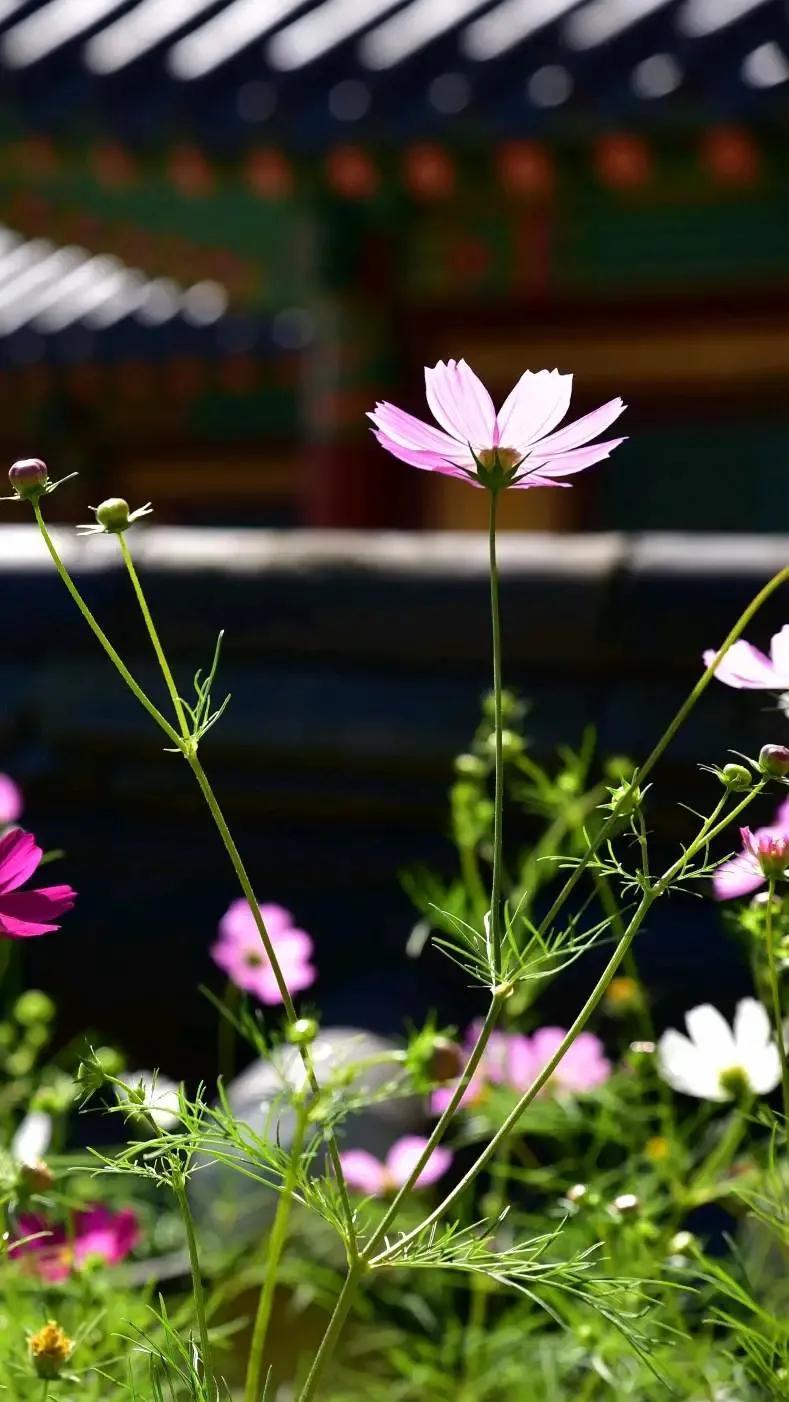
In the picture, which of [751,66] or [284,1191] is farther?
[751,66]

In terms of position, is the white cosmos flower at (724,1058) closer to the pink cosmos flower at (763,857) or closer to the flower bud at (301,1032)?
the pink cosmos flower at (763,857)

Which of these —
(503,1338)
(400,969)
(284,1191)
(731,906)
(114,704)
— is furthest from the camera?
(114,704)

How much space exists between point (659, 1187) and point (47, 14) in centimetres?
329

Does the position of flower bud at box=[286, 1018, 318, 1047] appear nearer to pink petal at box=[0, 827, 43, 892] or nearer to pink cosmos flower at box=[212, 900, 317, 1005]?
pink petal at box=[0, 827, 43, 892]

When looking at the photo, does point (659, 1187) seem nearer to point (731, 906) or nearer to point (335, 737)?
point (731, 906)

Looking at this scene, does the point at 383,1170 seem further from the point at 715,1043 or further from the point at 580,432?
the point at 580,432

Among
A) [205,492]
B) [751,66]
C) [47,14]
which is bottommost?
[205,492]

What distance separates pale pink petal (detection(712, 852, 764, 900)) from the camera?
538 mm

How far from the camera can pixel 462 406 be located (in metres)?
0.50

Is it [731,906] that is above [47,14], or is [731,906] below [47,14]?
below

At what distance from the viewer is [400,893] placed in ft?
4.44

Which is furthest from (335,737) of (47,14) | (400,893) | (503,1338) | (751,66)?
(47,14)

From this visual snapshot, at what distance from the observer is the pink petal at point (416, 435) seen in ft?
1.63

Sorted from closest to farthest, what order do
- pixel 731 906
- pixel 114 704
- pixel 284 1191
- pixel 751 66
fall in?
pixel 284 1191
pixel 731 906
pixel 114 704
pixel 751 66
